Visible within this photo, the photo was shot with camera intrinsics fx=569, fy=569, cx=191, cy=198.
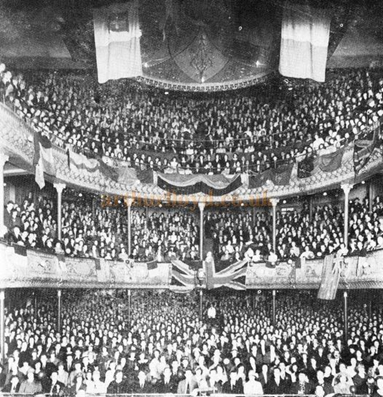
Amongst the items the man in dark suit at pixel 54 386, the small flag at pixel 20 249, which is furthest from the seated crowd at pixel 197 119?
the man in dark suit at pixel 54 386

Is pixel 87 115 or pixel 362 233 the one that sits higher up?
pixel 87 115

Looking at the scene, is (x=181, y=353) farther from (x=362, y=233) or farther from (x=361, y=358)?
(x=362, y=233)

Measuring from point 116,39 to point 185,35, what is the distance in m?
9.10

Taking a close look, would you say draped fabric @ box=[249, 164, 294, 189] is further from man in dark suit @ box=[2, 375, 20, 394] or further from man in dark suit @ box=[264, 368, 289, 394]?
man in dark suit @ box=[2, 375, 20, 394]

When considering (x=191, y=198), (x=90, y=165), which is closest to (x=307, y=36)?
(x=90, y=165)

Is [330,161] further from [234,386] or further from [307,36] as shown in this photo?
[234,386]

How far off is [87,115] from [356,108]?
9.49 meters

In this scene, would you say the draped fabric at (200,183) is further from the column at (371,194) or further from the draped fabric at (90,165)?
the column at (371,194)

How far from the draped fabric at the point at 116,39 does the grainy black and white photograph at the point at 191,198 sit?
52 millimetres

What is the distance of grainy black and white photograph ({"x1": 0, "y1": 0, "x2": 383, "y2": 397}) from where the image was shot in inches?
539

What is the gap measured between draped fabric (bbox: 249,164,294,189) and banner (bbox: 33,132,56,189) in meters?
8.16

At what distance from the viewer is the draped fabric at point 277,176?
21.1 metres

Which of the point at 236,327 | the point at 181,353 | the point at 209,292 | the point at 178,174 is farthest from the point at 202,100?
the point at 181,353

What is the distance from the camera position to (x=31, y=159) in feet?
51.1
